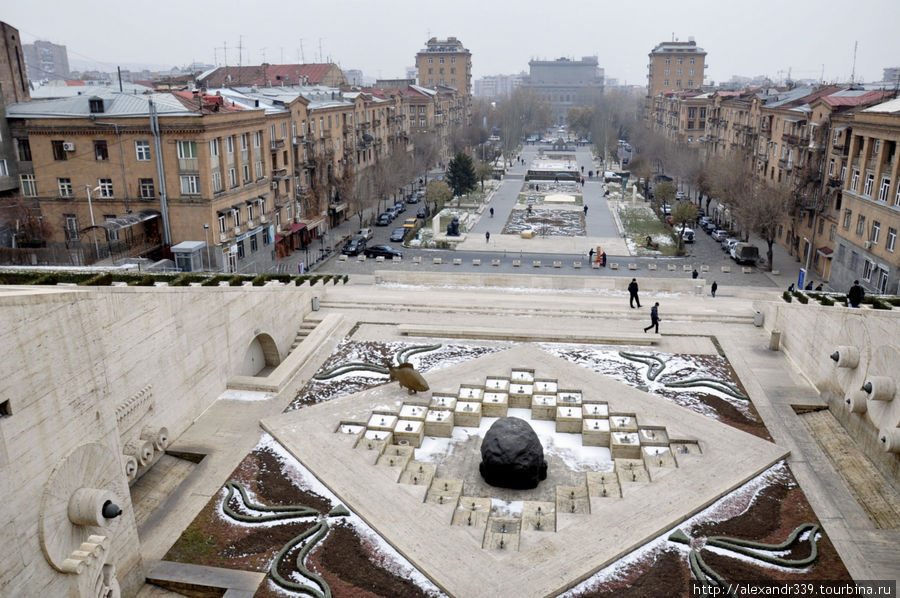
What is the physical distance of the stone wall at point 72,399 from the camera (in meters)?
10.5

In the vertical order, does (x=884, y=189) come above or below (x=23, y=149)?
below

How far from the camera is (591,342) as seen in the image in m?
26.1

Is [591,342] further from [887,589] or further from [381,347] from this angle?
[887,589]

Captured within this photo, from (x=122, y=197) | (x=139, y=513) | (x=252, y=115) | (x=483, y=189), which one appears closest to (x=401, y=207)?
(x=483, y=189)

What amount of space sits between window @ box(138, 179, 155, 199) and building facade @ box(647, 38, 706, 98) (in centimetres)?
10411

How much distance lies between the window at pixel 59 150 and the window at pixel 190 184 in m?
6.51

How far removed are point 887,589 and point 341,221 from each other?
53.4 metres

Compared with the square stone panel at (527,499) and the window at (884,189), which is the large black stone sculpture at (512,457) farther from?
the window at (884,189)

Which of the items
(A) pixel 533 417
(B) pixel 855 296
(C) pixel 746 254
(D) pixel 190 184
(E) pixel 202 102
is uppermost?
(E) pixel 202 102

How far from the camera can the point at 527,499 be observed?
16250 mm

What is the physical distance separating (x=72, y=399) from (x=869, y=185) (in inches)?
1601

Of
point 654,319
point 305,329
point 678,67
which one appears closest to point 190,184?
point 305,329

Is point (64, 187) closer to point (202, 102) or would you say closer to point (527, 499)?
point (202, 102)

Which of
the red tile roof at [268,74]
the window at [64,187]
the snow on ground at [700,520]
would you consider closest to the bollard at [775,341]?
the snow on ground at [700,520]
